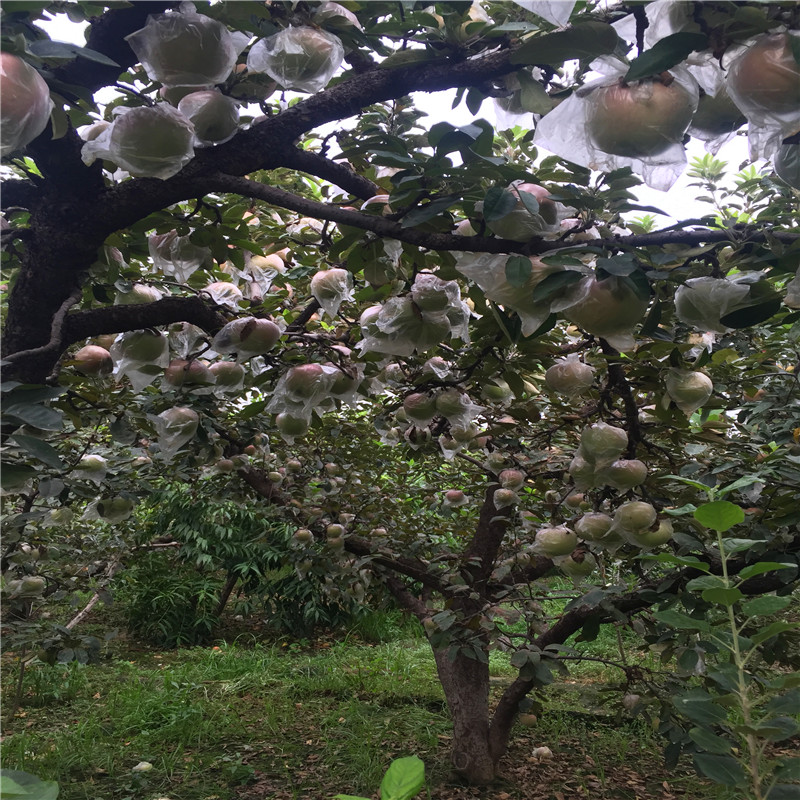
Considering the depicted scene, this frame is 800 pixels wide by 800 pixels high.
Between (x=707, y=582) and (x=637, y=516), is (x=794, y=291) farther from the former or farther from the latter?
(x=637, y=516)

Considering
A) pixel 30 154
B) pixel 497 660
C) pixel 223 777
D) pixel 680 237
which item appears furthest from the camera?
pixel 497 660

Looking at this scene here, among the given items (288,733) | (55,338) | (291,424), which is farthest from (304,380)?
(288,733)

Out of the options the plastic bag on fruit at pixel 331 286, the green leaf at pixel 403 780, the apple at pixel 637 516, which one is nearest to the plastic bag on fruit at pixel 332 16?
the plastic bag on fruit at pixel 331 286

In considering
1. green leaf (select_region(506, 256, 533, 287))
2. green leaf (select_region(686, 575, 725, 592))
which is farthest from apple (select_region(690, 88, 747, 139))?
green leaf (select_region(686, 575, 725, 592))

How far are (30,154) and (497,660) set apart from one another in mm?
4395

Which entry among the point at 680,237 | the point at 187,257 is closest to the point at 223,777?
the point at 187,257

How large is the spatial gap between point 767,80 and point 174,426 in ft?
4.03

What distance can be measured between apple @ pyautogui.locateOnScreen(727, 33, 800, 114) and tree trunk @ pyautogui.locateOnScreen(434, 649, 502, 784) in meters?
2.40

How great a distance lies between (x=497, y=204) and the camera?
0.76 m

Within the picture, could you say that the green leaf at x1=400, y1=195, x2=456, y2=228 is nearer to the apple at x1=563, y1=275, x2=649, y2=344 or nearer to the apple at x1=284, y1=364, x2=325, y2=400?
the apple at x1=563, y1=275, x2=649, y2=344

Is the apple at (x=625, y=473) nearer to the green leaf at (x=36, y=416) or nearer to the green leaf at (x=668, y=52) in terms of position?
the green leaf at (x=668, y=52)

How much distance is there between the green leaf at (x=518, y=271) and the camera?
0.78 meters

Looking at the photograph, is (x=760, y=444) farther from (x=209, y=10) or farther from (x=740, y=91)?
(x=209, y=10)

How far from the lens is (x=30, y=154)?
95 cm
